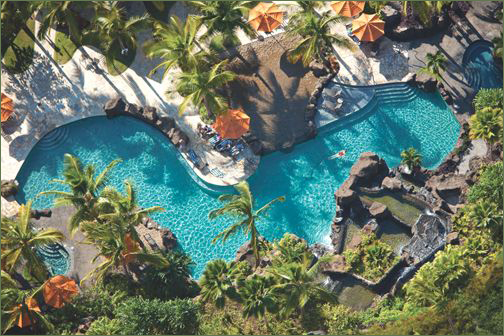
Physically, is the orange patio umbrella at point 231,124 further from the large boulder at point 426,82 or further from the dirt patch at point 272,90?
the large boulder at point 426,82

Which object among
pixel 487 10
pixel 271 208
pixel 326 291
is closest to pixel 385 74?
pixel 487 10

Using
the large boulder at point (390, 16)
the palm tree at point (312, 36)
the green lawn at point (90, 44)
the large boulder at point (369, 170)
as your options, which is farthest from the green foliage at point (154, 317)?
the large boulder at point (390, 16)

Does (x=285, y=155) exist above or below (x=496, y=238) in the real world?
above

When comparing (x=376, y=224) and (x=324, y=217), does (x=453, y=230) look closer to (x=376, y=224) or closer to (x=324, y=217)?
(x=376, y=224)

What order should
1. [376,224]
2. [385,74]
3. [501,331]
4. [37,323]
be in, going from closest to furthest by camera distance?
[501,331], [37,323], [376,224], [385,74]

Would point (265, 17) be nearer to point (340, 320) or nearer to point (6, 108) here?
point (6, 108)

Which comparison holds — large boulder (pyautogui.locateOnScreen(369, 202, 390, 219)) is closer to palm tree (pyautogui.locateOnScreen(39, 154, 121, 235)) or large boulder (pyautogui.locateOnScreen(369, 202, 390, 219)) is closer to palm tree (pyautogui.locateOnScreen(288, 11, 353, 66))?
palm tree (pyautogui.locateOnScreen(288, 11, 353, 66))
